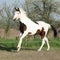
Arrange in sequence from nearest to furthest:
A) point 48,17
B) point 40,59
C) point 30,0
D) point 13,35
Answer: point 40,59, point 48,17, point 30,0, point 13,35

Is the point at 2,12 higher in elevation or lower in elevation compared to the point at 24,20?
lower

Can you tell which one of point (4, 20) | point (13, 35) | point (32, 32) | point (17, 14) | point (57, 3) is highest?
point (17, 14)

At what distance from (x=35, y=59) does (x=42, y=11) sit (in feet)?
95.2

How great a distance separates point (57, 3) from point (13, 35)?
955cm

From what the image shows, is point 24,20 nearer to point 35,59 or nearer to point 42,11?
point 35,59

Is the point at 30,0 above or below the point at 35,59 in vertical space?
below

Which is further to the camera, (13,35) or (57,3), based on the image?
(13,35)

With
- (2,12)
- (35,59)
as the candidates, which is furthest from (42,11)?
(35,59)

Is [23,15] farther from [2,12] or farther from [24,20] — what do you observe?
[2,12]

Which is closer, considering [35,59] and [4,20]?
[35,59]

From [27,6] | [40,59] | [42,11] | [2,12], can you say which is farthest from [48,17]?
[40,59]

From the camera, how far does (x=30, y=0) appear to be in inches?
1715

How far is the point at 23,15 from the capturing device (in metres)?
15.8

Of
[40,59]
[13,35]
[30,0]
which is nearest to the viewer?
[40,59]
